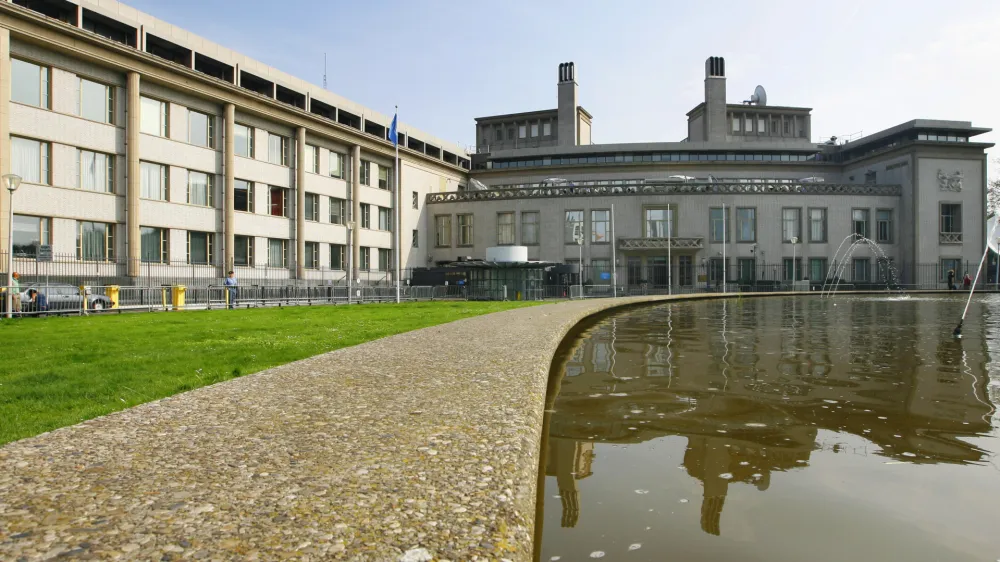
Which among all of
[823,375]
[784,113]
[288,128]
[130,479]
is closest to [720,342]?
[823,375]

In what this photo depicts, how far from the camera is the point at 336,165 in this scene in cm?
5469

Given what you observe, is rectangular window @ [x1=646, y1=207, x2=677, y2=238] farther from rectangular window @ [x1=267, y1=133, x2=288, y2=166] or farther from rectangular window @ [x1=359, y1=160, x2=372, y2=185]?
rectangular window @ [x1=267, y1=133, x2=288, y2=166]

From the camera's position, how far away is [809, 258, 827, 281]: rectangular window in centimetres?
6341

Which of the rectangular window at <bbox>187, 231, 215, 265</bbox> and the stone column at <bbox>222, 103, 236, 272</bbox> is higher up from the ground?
the stone column at <bbox>222, 103, 236, 272</bbox>

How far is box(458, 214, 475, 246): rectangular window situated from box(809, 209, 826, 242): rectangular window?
3211 centimetres

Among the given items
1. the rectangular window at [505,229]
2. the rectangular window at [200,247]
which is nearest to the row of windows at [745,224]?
the rectangular window at [505,229]

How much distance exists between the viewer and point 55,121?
110 feet

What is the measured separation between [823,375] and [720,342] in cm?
495

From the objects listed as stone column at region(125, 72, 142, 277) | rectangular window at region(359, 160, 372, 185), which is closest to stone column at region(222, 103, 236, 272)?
stone column at region(125, 72, 142, 277)

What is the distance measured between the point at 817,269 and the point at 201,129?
53.5 metres

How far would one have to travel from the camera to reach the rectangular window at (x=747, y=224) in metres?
63.6

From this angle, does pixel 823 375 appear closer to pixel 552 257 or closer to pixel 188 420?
pixel 188 420

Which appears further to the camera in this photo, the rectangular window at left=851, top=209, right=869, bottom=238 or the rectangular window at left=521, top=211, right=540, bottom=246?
the rectangular window at left=521, top=211, right=540, bottom=246

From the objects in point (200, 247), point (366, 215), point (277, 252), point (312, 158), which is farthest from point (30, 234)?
point (366, 215)
